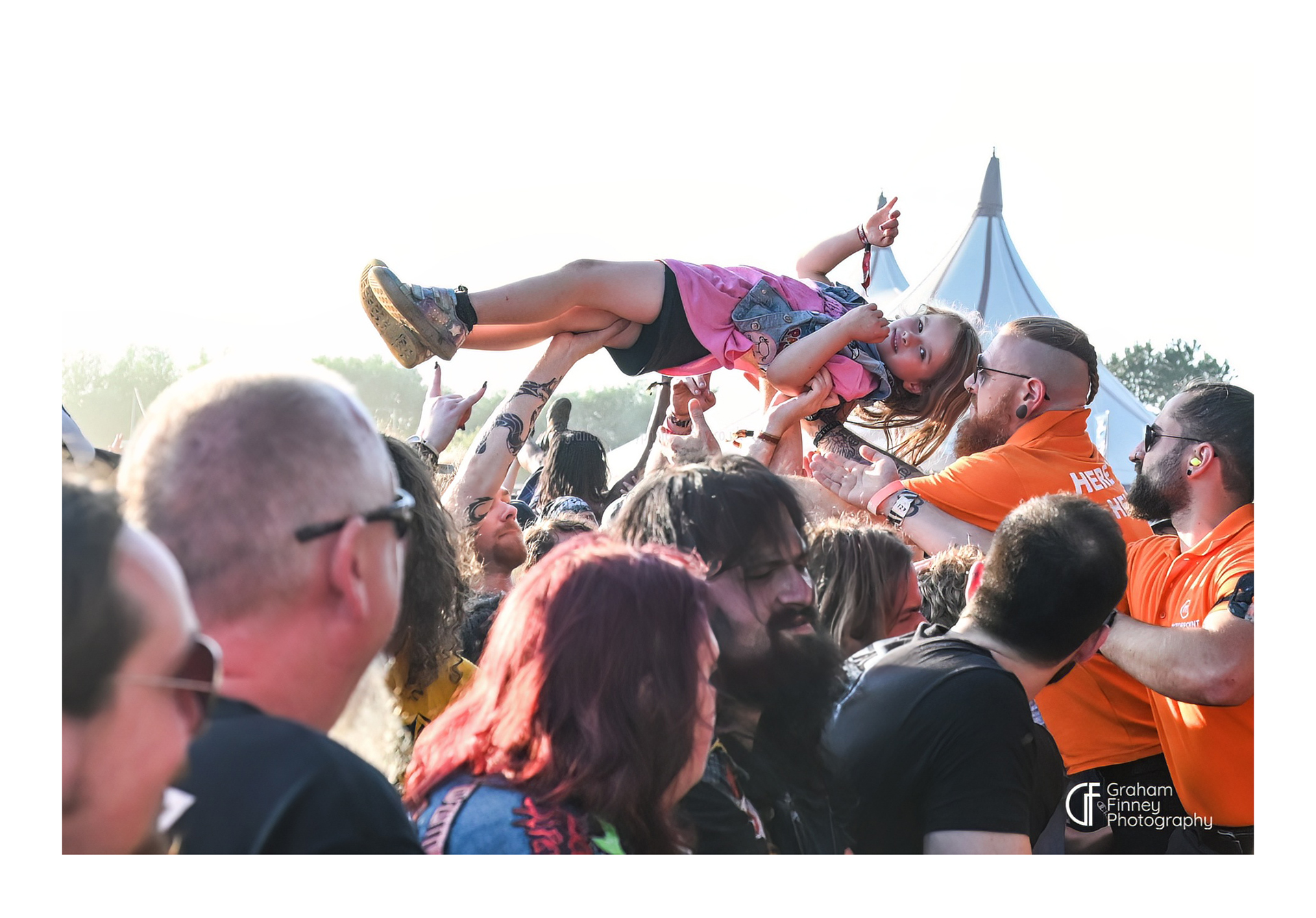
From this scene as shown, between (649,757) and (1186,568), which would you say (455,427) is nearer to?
(649,757)

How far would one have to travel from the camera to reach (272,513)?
137cm

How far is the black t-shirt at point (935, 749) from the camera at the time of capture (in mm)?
1938

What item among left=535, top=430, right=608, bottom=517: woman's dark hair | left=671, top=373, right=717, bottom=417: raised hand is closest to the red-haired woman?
left=671, top=373, right=717, bottom=417: raised hand

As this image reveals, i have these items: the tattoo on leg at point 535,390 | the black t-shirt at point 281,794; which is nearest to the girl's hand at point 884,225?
the tattoo on leg at point 535,390

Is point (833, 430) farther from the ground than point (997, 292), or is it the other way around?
point (997, 292)

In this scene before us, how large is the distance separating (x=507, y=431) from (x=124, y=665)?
6.38ft

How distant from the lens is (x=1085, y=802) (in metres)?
→ 2.84

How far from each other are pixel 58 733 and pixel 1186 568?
2.54 meters

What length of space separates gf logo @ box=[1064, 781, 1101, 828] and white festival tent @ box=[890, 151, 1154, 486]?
11.4ft

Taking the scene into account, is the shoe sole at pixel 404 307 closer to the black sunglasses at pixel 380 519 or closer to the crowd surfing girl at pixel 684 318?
the crowd surfing girl at pixel 684 318

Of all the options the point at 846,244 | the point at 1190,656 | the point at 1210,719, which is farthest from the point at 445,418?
the point at 1210,719

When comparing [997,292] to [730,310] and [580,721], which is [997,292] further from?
[580,721]

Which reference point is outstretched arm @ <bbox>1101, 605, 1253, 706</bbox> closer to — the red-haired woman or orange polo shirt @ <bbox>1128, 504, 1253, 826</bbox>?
orange polo shirt @ <bbox>1128, 504, 1253, 826</bbox>
